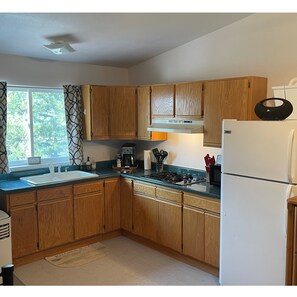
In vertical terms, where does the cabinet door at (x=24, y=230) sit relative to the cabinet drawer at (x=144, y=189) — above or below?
below

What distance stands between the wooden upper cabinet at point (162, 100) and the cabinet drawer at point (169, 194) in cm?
91

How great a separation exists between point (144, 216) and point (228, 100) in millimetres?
1743

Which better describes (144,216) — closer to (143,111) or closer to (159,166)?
(159,166)

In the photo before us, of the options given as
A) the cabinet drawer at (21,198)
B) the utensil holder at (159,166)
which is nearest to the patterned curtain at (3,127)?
the cabinet drawer at (21,198)

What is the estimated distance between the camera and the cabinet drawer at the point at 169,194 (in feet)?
11.5

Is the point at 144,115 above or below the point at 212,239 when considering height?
above

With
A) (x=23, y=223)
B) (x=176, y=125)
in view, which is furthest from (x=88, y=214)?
(x=176, y=125)

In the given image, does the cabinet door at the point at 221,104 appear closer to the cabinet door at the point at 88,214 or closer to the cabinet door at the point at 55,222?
the cabinet door at the point at 88,214

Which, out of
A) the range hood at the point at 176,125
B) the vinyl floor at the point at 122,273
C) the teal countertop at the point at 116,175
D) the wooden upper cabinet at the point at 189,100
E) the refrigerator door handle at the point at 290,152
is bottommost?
the vinyl floor at the point at 122,273

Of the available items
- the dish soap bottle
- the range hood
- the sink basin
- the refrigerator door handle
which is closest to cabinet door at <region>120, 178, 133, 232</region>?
the sink basin

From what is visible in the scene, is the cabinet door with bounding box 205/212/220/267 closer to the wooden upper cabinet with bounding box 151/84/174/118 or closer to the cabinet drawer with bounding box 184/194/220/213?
the cabinet drawer with bounding box 184/194/220/213

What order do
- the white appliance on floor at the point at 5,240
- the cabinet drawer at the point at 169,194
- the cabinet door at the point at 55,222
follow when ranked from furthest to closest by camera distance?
1. the cabinet door at the point at 55,222
2. the cabinet drawer at the point at 169,194
3. the white appliance on floor at the point at 5,240

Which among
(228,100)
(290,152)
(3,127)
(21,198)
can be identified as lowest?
(21,198)

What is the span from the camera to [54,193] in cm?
369
